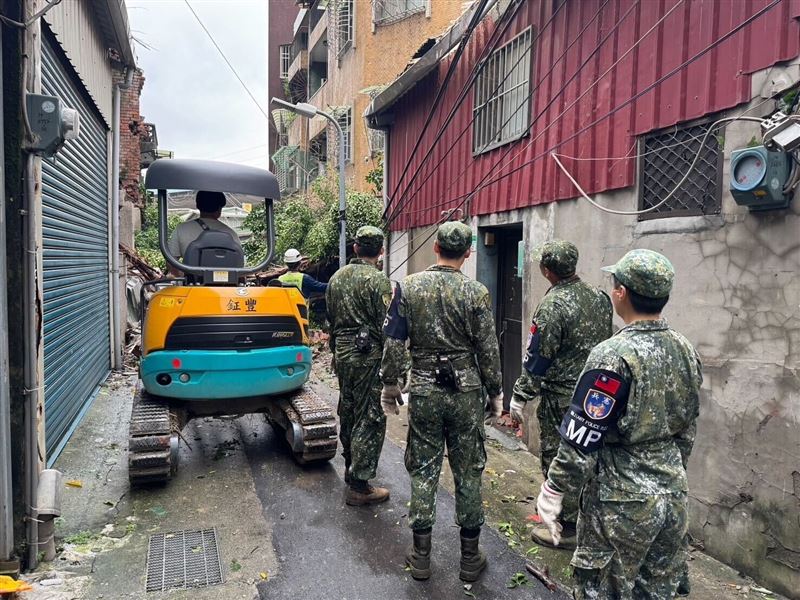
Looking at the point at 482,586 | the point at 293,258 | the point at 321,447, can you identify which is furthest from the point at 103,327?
the point at 482,586

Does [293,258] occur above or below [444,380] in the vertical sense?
above

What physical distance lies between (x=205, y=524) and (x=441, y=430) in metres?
1.95

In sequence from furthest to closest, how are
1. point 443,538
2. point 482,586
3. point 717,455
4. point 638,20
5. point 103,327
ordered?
point 103,327 → point 638,20 → point 443,538 → point 717,455 → point 482,586

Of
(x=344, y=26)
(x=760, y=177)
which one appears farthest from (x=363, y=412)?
(x=344, y=26)

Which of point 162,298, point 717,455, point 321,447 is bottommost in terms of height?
point 321,447

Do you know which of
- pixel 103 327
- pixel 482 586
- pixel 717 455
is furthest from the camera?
pixel 103 327

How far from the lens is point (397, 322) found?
3.64 m

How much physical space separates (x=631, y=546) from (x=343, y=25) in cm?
1918

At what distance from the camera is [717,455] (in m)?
3.69

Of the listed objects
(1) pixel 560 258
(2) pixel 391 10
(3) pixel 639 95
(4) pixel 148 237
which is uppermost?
(2) pixel 391 10

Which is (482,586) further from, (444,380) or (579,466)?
(579,466)

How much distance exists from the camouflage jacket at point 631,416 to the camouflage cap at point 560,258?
5.18 ft

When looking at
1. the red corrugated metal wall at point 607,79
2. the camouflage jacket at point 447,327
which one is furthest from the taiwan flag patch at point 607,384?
the red corrugated metal wall at point 607,79

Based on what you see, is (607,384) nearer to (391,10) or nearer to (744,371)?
(744,371)
